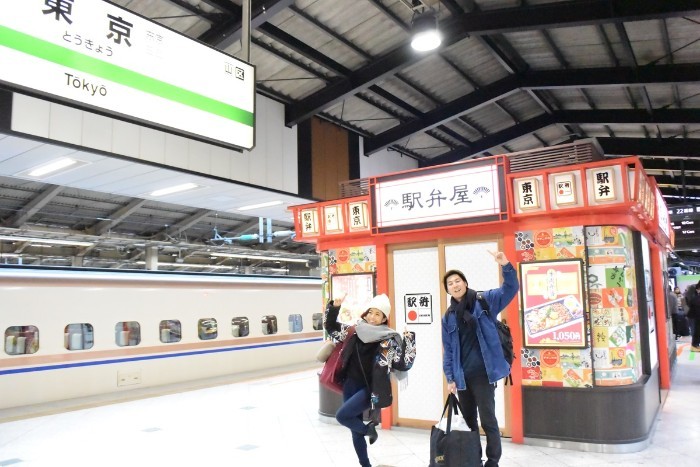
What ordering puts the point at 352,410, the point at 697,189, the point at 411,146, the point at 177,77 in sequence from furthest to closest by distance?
the point at 697,189
the point at 411,146
the point at 352,410
the point at 177,77

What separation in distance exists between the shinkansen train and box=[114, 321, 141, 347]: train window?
0.02m

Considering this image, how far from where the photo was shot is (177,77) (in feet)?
11.6

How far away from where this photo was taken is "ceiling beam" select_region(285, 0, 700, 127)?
279 inches

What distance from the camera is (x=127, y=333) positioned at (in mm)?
9711

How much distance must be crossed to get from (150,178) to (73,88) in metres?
5.53

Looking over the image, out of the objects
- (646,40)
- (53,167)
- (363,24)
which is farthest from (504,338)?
(646,40)

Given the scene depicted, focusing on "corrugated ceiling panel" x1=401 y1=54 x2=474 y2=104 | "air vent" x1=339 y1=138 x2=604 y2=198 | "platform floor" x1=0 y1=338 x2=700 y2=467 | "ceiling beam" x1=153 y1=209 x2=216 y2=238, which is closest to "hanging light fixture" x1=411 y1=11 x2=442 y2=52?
"air vent" x1=339 y1=138 x2=604 y2=198

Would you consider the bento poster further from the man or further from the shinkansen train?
the shinkansen train

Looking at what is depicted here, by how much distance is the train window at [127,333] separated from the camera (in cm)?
953

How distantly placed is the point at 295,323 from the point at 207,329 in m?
3.02

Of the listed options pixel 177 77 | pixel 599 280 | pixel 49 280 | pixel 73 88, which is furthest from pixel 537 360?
pixel 49 280

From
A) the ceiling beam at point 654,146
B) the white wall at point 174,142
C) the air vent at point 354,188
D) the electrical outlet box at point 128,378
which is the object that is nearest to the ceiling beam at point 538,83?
the white wall at point 174,142

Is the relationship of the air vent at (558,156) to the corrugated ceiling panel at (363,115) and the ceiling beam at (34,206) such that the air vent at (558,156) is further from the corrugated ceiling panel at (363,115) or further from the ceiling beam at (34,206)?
the ceiling beam at (34,206)

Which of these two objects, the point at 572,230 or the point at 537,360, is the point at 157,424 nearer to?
the point at 537,360
